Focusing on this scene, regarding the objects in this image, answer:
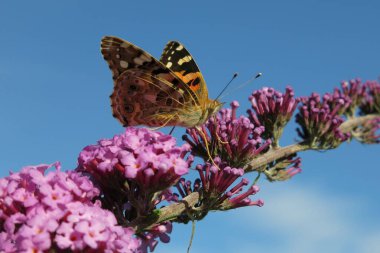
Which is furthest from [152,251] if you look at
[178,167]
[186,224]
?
[178,167]

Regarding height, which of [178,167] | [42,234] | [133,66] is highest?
[133,66]

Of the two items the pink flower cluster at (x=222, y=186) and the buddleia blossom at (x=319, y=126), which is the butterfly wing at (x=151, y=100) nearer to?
the pink flower cluster at (x=222, y=186)

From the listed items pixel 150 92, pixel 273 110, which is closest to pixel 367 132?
pixel 273 110

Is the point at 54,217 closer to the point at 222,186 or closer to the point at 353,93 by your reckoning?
the point at 222,186

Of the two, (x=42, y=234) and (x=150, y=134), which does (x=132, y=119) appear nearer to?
(x=150, y=134)

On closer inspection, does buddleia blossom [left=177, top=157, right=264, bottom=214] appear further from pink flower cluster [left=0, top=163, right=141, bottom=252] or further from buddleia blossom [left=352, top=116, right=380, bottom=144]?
buddleia blossom [left=352, top=116, right=380, bottom=144]

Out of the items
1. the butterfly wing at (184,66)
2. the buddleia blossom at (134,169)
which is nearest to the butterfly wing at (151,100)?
the butterfly wing at (184,66)

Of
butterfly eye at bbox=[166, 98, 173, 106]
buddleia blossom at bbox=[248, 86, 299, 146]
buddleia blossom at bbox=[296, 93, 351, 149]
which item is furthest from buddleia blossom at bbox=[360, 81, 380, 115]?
butterfly eye at bbox=[166, 98, 173, 106]
